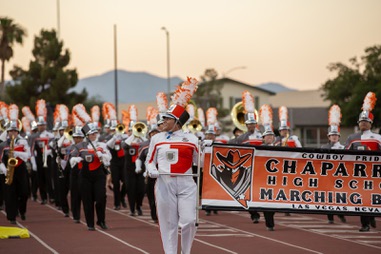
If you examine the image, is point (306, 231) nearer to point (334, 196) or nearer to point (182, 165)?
point (334, 196)

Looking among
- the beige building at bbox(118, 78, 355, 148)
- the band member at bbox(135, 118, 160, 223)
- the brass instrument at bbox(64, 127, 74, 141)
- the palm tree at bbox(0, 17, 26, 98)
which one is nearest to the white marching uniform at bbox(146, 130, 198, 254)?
the band member at bbox(135, 118, 160, 223)

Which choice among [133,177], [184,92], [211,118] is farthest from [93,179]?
[211,118]

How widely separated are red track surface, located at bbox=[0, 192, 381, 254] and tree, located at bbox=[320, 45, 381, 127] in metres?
42.4

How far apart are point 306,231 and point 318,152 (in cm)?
464

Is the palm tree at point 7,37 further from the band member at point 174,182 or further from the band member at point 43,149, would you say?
the band member at point 174,182

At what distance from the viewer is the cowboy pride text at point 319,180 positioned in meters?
14.8

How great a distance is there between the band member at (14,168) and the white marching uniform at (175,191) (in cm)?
809

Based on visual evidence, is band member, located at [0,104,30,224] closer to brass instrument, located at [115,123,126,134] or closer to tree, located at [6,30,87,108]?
brass instrument, located at [115,123,126,134]

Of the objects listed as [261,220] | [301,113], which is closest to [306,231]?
[261,220]

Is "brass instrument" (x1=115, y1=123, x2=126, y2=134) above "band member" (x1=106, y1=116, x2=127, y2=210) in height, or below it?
above

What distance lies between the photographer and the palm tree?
7138 centimetres

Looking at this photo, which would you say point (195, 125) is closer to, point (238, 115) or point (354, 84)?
point (238, 115)

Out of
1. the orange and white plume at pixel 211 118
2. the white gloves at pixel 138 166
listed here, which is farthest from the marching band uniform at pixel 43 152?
the white gloves at pixel 138 166

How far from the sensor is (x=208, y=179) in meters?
14.4
